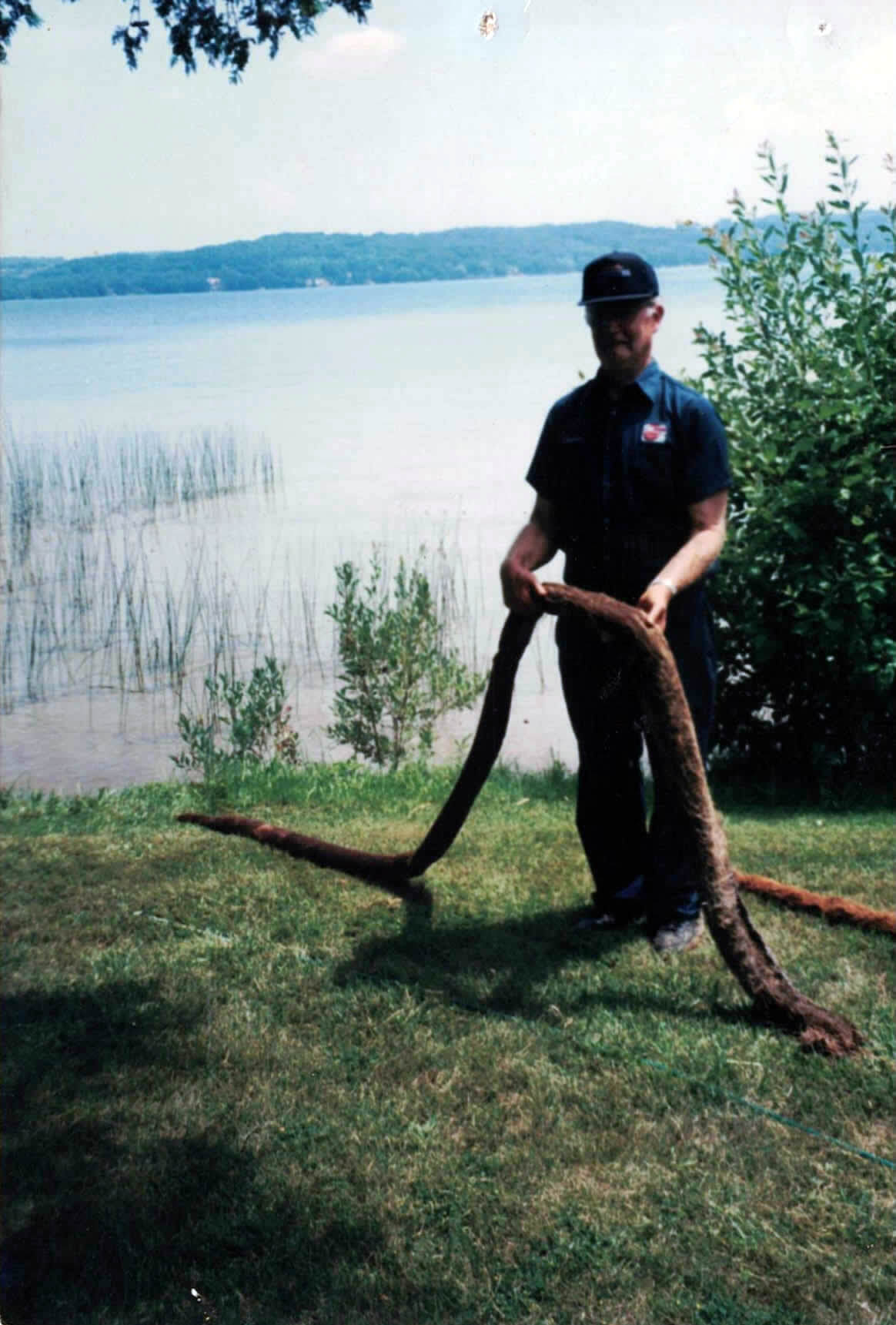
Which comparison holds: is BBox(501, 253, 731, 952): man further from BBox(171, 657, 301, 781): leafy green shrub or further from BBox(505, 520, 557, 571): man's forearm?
BBox(171, 657, 301, 781): leafy green shrub

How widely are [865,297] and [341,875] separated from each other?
4410 millimetres

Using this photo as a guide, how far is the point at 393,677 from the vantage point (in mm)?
9320

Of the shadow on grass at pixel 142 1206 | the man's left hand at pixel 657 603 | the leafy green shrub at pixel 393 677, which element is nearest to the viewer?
the shadow on grass at pixel 142 1206

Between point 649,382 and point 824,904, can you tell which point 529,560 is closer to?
point 649,382

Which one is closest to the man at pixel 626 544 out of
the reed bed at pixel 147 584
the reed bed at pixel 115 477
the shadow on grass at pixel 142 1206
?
the shadow on grass at pixel 142 1206

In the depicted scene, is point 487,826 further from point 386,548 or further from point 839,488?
point 386,548

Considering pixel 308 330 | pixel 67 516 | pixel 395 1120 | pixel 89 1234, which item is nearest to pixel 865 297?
pixel 395 1120

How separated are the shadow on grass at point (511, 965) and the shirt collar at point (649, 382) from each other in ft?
6.23

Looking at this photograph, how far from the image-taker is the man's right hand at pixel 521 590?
4.72m

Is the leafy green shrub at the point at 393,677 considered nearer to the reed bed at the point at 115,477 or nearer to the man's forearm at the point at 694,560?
the man's forearm at the point at 694,560

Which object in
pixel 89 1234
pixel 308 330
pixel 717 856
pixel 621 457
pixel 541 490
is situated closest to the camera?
pixel 89 1234

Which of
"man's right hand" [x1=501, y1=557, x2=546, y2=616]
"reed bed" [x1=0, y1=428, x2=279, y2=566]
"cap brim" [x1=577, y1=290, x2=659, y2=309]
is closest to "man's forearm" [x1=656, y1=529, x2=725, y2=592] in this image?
"man's right hand" [x1=501, y1=557, x2=546, y2=616]

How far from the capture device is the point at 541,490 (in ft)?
16.5

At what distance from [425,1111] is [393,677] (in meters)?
5.58
